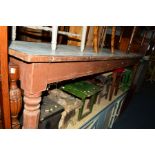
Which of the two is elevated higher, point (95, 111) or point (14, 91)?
point (14, 91)

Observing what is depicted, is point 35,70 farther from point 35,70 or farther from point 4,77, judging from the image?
point 4,77

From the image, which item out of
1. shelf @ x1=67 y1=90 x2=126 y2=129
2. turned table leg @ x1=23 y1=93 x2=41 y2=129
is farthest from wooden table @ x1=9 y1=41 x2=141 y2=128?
shelf @ x1=67 y1=90 x2=126 y2=129

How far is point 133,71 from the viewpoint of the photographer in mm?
4055

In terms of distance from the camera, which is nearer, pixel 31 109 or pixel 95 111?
pixel 31 109

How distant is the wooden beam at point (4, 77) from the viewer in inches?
32.5

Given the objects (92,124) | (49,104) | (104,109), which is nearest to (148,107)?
(104,109)

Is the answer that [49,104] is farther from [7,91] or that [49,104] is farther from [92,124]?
[92,124]

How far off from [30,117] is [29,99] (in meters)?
0.14

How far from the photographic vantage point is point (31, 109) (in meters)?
1.10

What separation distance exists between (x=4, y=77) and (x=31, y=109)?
307 millimetres

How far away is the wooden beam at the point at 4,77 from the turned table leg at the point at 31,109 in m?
0.12

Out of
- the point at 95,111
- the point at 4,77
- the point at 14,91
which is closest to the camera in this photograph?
the point at 4,77

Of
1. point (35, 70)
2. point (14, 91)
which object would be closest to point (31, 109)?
point (14, 91)

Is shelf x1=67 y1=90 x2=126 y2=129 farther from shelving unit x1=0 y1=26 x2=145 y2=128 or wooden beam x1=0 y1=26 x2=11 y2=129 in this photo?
wooden beam x1=0 y1=26 x2=11 y2=129
